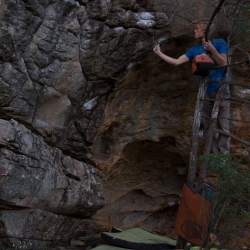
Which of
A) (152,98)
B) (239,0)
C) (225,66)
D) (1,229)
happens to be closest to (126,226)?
(152,98)

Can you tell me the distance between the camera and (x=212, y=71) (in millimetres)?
4926

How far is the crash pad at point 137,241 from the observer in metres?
4.62

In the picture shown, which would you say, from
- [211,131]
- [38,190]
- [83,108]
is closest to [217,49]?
[211,131]

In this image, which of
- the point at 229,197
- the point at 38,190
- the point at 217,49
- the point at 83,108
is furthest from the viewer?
the point at 83,108

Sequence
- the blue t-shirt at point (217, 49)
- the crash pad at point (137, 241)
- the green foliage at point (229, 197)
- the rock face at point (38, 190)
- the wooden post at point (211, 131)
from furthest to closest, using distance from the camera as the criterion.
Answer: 1. the blue t-shirt at point (217, 49)
2. the wooden post at point (211, 131)
3. the crash pad at point (137, 241)
4. the rock face at point (38, 190)
5. the green foliage at point (229, 197)

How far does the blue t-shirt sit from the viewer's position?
15.8 ft

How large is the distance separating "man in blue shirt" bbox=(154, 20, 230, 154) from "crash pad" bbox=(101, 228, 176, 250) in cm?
118

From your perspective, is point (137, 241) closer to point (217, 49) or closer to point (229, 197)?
point (229, 197)

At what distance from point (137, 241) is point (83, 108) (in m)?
1.64

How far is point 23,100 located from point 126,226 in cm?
286

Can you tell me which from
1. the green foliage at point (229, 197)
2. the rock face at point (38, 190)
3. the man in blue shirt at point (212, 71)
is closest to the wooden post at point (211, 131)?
the man in blue shirt at point (212, 71)

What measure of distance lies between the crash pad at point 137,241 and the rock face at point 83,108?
588mm

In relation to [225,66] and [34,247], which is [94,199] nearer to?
[34,247]

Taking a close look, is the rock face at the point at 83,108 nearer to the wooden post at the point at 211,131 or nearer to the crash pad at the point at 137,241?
the crash pad at the point at 137,241
